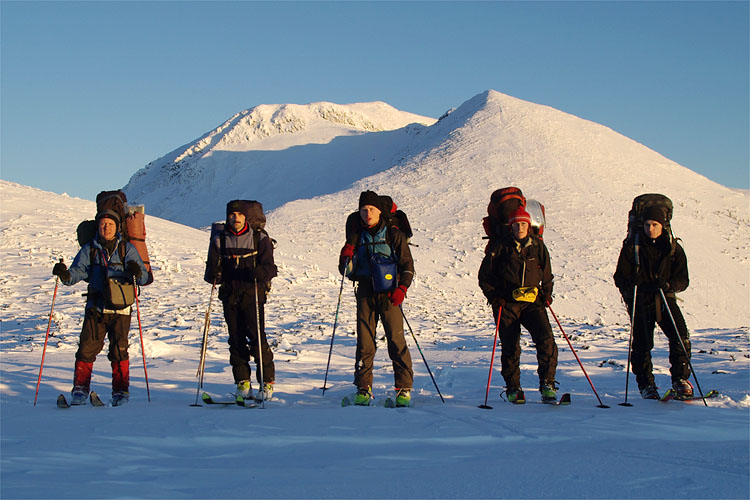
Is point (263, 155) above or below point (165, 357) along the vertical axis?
above

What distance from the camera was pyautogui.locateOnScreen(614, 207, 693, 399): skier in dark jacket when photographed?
7.39 meters

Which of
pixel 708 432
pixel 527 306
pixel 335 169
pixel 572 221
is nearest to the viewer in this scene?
pixel 708 432

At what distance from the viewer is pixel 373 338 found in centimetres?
745

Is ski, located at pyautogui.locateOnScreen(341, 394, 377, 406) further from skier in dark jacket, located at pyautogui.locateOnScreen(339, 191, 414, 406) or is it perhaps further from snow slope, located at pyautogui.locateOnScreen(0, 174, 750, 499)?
snow slope, located at pyautogui.locateOnScreen(0, 174, 750, 499)

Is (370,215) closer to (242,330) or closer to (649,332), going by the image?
(242,330)

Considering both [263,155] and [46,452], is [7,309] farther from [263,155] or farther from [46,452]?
[263,155]

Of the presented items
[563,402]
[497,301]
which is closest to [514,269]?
[497,301]

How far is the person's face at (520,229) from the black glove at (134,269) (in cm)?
430

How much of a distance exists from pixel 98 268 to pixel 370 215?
3.21 meters

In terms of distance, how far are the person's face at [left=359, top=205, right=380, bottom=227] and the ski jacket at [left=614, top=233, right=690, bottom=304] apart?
2.88m

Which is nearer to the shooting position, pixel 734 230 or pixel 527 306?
pixel 527 306

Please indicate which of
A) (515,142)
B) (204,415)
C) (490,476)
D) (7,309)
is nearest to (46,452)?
(204,415)

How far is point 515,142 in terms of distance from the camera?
56.2m

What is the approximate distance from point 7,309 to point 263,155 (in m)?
70.9
